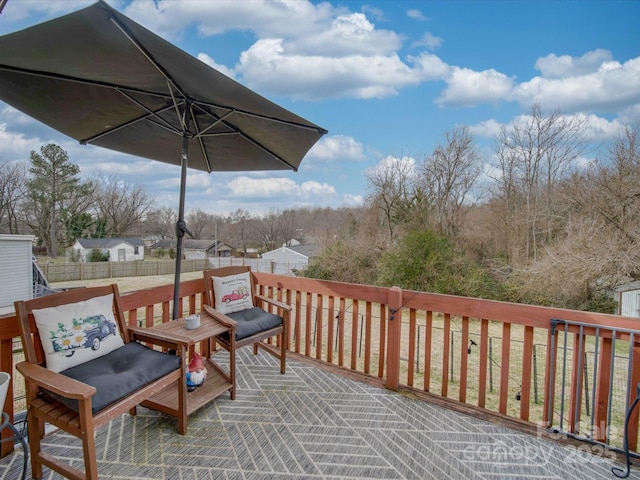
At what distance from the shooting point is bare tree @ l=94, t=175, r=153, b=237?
1109 centimetres

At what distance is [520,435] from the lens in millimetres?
2117

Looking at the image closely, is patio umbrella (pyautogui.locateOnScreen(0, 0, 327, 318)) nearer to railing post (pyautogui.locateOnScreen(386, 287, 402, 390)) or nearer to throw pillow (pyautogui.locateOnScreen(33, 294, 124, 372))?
throw pillow (pyautogui.locateOnScreen(33, 294, 124, 372))

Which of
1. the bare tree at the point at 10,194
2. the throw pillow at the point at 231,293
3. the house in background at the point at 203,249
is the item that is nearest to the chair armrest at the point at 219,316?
the throw pillow at the point at 231,293

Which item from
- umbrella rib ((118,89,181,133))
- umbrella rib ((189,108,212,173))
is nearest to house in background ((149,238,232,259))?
umbrella rib ((189,108,212,173))

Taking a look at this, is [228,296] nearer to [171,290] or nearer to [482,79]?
[171,290]

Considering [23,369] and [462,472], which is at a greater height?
[23,369]

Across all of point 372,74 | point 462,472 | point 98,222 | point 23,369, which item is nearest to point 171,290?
point 23,369

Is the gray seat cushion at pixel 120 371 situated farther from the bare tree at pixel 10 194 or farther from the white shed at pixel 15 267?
the white shed at pixel 15 267

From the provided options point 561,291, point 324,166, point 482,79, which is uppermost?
point 482,79

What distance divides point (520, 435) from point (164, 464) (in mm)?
2268

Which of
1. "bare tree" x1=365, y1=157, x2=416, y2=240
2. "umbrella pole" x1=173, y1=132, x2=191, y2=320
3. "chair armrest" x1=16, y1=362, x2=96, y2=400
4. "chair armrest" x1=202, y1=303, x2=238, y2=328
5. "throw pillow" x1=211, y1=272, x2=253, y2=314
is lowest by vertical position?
"chair armrest" x1=16, y1=362, x2=96, y2=400

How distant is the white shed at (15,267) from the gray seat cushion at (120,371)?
819 cm

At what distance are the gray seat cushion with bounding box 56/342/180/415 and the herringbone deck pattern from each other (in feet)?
1.61

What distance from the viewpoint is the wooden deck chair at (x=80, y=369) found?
1.50 metres
